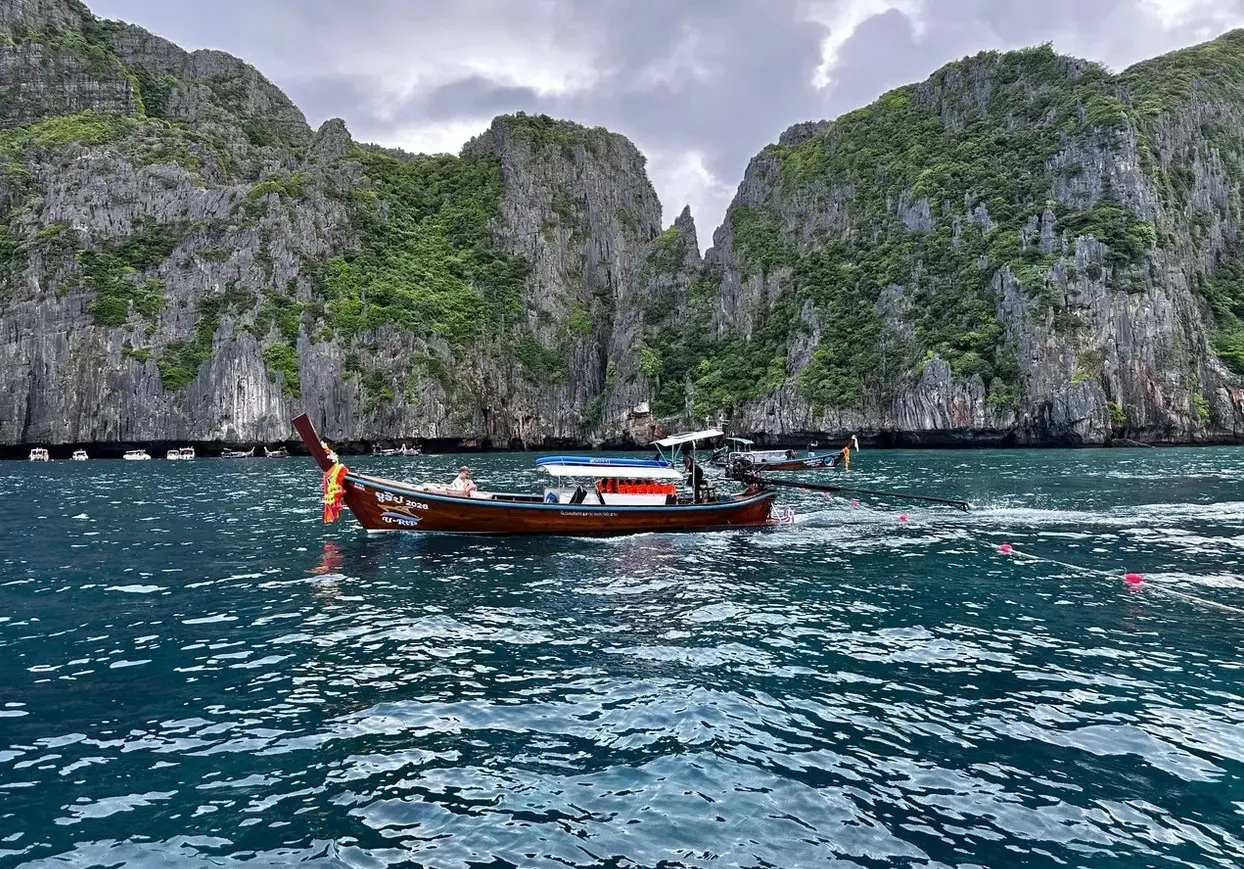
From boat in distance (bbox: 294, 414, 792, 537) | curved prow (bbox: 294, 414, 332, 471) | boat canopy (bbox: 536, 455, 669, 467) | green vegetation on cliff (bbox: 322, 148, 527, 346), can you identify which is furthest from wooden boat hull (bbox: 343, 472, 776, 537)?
green vegetation on cliff (bbox: 322, 148, 527, 346)

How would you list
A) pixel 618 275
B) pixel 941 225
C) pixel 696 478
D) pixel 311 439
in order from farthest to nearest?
pixel 618 275 → pixel 941 225 → pixel 696 478 → pixel 311 439

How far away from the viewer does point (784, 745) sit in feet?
26.3

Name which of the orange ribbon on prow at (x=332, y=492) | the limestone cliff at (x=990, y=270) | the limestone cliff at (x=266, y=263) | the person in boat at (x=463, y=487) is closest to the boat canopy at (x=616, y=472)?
the person in boat at (x=463, y=487)

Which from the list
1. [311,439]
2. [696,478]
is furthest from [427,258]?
[311,439]

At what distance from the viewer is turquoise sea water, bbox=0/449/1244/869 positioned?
20.4 feet

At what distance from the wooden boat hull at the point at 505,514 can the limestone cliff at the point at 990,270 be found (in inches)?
2516

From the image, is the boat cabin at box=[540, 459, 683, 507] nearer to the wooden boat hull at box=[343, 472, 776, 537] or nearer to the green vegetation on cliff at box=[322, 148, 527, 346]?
the wooden boat hull at box=[343, 472, 776, 537]

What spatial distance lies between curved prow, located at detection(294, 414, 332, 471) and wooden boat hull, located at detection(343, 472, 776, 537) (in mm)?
1243

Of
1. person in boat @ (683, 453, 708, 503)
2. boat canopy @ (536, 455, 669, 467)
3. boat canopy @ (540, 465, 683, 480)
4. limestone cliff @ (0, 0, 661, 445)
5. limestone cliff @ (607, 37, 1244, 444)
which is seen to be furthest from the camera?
limestone cliff @ (0, 0, 661, 445)

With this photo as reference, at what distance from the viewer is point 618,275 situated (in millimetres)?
136750

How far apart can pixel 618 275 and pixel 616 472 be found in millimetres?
116352

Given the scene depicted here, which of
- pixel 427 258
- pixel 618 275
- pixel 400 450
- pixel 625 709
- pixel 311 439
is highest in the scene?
pixel 618 275

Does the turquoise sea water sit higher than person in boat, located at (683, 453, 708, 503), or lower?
lower

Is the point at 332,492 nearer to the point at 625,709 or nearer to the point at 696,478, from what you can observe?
the point at 696,478
